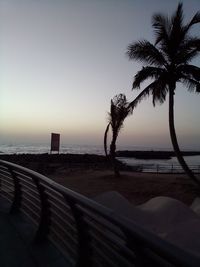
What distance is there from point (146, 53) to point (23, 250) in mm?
14878

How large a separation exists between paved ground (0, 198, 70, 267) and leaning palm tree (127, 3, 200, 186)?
527 inches

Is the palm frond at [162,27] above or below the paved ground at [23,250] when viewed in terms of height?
above

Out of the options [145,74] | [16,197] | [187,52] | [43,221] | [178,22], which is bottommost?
[43,221]

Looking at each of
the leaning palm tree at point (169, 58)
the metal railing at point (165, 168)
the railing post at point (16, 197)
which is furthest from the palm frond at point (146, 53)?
the metal railing at point (165, 168)

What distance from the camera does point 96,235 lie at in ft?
11.9

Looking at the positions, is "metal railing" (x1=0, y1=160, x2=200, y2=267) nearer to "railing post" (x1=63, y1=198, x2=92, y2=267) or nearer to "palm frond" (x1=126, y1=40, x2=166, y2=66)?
"railing post" (x1=63, y1=198, x2=92, y2=267)

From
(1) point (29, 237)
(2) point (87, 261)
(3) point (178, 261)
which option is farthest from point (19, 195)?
(3) point (178, 261)

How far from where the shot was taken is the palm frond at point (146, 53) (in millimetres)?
18469

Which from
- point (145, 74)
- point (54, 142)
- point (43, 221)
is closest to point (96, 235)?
point (43, 221)

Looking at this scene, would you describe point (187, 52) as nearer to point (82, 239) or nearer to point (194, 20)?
point (194, 20)

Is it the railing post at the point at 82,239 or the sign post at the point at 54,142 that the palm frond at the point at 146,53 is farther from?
the railing post at the point at 82,239

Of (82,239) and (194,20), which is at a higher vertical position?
(194,20)

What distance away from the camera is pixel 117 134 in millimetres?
27531

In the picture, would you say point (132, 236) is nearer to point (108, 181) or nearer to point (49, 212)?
point (49, 212)
